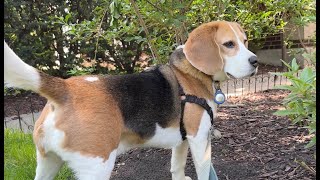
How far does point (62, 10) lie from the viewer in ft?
25.6

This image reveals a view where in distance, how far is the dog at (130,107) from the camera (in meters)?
2.75

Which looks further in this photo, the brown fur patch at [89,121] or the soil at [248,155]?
the soil at [248,155]

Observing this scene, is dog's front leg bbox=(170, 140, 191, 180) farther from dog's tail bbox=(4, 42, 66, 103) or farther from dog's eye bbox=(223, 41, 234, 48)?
dog's tail bbox=(4, 42, 66, 103)

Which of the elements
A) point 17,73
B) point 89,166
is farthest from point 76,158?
point 17,73

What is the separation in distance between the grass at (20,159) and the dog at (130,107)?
107 centimetres

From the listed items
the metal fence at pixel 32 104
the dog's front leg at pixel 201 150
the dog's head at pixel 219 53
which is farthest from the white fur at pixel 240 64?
Answer: the metal fence at pixel 32 104

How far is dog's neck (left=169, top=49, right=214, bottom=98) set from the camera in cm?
339

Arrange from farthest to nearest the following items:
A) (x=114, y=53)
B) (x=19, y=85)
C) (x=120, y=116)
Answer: (x=114, y=53), (x=120, y=116), (x=19, y=85)

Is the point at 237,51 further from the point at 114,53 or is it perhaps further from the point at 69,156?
the point at 114,53

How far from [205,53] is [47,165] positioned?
1444 millimetres

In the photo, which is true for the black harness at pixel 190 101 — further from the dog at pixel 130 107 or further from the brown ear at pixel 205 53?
the brown ear at pixel 205 53

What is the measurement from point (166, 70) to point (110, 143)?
873 millimetres

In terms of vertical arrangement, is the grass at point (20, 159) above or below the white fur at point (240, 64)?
below

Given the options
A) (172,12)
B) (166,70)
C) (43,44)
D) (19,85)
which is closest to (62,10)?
(43,44)
